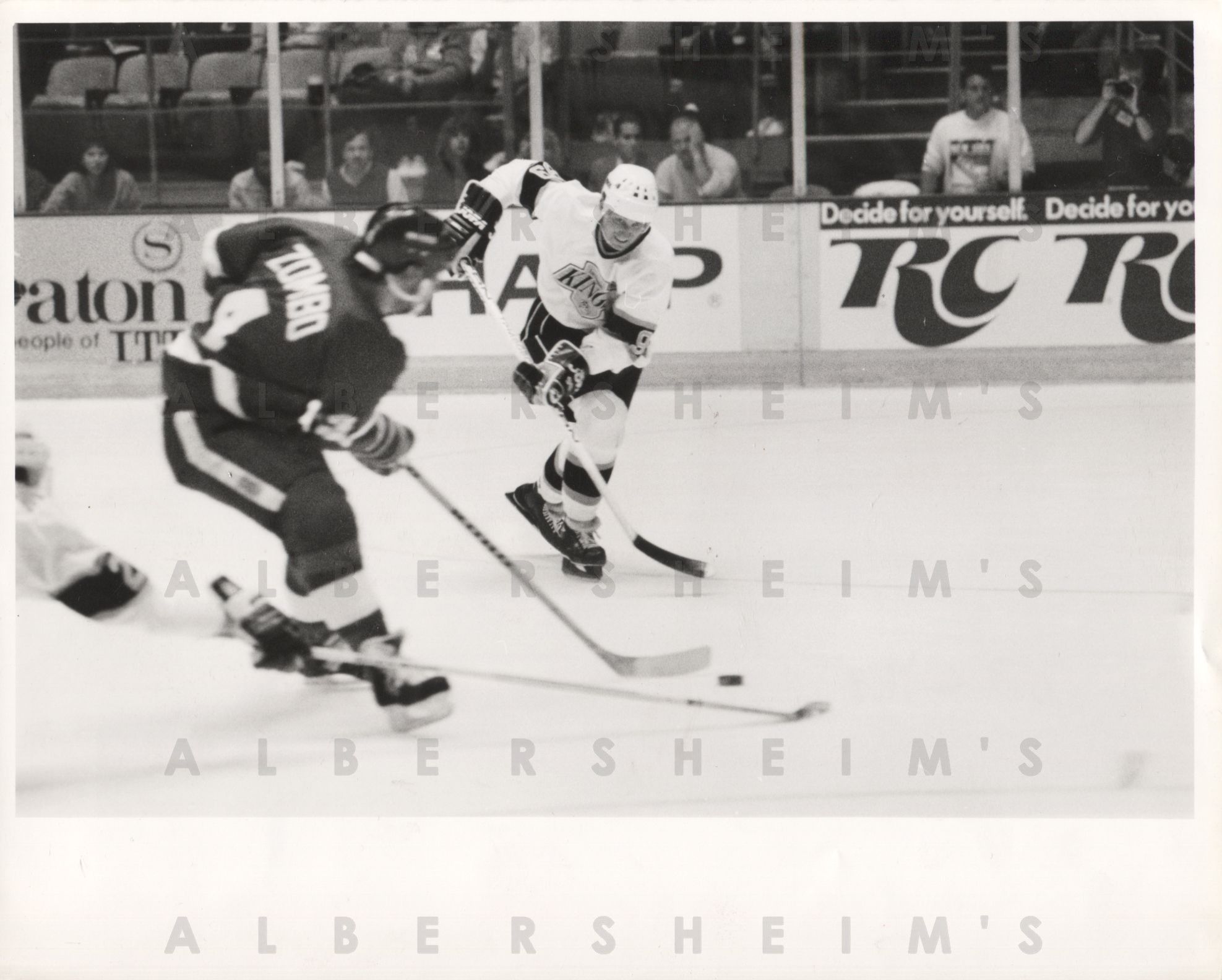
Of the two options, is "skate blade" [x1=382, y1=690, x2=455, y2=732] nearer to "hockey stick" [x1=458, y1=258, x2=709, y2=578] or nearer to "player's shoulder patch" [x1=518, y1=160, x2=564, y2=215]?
"hockey stick" [x1=458, y1=258, x2=709, y2=578]

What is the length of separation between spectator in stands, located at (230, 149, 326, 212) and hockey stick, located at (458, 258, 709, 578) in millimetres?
460

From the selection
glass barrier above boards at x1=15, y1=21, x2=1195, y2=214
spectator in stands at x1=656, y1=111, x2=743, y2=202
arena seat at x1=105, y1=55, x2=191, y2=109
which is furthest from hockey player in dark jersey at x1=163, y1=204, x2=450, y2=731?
spectator in stands at x1=656, y1=111, x2=743, y2=202

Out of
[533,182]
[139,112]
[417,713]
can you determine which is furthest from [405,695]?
[139,112]

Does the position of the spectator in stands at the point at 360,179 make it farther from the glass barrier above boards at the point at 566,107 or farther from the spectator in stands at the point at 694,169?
the spectator in stands at the point at 694,169

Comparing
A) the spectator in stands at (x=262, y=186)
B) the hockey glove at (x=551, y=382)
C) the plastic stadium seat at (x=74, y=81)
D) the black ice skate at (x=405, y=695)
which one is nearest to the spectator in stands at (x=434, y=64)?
the spectator in stands at (x=262, y=186)

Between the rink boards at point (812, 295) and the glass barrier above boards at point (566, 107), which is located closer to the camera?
the rink boards at point (812, 295)

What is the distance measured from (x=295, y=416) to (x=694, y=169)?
161 centimetres

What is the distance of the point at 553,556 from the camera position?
2838 millimetres

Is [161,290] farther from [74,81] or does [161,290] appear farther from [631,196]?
[631,196]

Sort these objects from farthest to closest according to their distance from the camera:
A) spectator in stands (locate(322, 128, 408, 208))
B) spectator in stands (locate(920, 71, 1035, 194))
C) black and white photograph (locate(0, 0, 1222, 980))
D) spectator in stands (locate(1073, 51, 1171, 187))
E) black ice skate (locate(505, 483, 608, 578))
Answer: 1. spectator in stands (locate(920, 71, 1035, 194))
2. spectator in stands (locate(322, 128, 408, 208))
3. spectator in stands (locate(1073, 51, 1171, 187))
4. black ice skate (locate(505, 483, 608, 578))
5. black and white photograph (locate(0, 0, 1222, 980))

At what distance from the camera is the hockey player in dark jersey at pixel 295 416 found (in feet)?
7.93

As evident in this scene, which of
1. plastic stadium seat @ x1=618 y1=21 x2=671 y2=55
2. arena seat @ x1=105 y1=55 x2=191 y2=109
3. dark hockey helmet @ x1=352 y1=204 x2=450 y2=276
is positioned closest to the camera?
dark hockey helmet @ x1=352 y1=204 x2=450 y2=276

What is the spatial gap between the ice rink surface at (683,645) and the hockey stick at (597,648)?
0.02m

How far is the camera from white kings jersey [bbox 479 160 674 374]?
2.98 m
